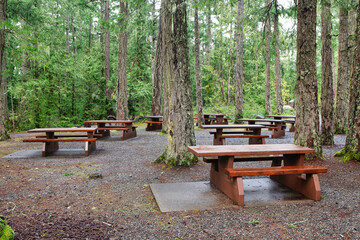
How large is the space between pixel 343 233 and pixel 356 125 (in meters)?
4.26

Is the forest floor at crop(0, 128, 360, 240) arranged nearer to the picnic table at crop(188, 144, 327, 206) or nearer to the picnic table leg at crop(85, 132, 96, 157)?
the picnic table at crop(188, 144, 327, 206)

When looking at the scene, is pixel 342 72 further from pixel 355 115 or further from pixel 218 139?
pixel 218 139

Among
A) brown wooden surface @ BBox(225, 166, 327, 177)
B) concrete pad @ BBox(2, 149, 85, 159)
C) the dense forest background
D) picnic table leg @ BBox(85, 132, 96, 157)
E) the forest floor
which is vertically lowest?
the forest floor

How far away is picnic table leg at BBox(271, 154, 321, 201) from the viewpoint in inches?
162

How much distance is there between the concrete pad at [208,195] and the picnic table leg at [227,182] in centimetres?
8

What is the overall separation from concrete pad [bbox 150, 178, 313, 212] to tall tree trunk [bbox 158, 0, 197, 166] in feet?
4.47

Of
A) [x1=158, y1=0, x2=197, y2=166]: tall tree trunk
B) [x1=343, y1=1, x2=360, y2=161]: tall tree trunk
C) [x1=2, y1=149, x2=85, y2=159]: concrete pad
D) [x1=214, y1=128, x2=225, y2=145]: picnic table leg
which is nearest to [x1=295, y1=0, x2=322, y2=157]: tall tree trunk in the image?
[x1=343, y1=1, x2=360, y2=161]: tall tree trunk

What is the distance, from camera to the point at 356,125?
21.2 feet

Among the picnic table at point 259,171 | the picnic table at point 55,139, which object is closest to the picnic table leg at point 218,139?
the picnic table at point 55,139

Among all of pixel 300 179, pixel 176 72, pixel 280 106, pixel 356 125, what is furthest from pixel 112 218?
pixel 280 106

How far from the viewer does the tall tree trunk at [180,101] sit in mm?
6254

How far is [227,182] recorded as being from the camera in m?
4.34

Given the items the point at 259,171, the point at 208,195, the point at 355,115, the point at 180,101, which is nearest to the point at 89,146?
the point at 180,101

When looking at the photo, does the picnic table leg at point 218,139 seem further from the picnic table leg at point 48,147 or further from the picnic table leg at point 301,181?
the picnic table leg at point 48,147
